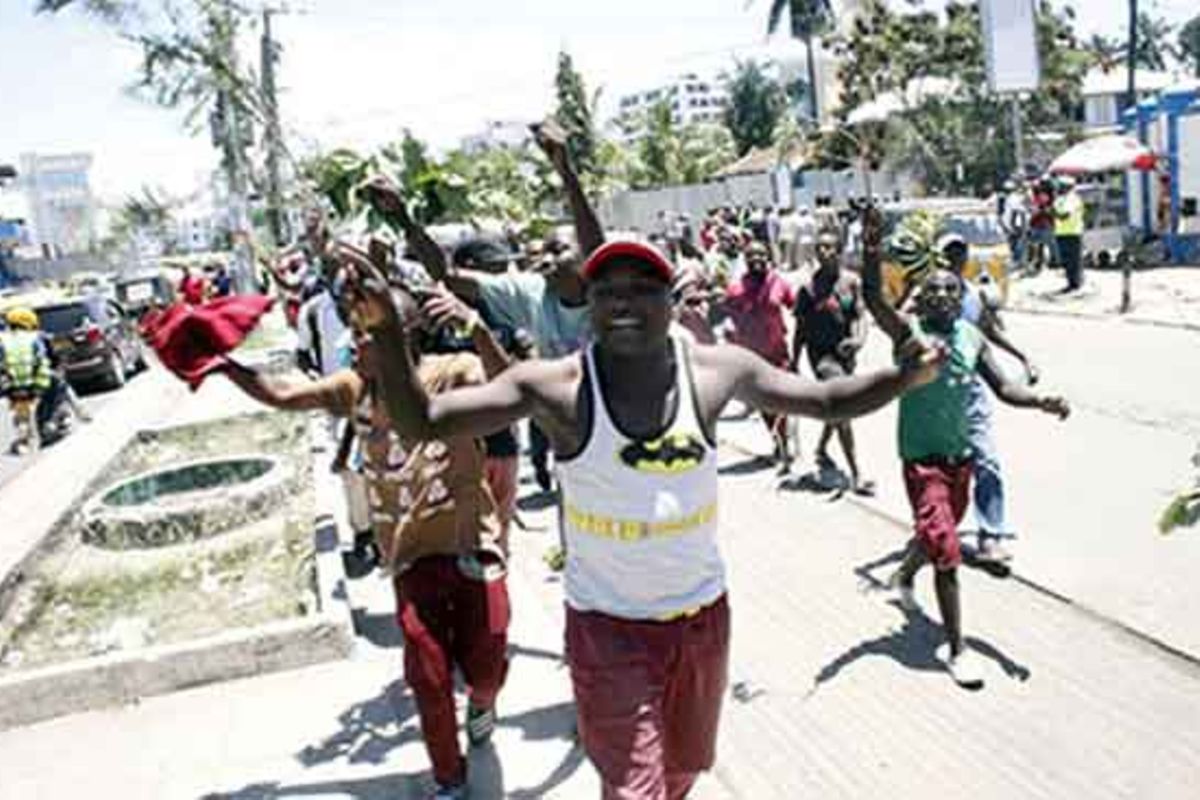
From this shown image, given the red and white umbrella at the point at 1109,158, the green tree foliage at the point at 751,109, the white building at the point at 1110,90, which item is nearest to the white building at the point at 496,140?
the red and white umbrella at the point at 1109,158

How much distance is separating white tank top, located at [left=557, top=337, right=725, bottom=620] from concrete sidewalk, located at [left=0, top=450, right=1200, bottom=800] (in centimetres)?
148

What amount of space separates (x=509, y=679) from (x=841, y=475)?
3.76 metres

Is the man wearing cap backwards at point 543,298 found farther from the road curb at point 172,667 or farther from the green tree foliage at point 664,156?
the green tree foliage at point 664,156

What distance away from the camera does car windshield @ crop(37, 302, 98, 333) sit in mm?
19500

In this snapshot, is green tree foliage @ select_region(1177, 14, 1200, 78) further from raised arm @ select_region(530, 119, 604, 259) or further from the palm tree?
raised arm @ select_region(530, 119, 604, 259)

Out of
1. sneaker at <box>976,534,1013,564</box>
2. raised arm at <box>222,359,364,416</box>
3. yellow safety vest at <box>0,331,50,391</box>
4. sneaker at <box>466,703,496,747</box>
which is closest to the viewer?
raised arm at <box>222,359,364,416</box>

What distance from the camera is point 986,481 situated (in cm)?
611

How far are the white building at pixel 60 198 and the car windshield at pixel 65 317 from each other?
4058 inches

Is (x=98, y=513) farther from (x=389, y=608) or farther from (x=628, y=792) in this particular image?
(x=628, y=792)

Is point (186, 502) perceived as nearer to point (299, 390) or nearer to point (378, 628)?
point (378, 628)

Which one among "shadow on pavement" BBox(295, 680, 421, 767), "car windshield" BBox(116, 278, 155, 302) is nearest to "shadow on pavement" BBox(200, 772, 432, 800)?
"shadow on pavement" BBox(295, 680, 421, 767)

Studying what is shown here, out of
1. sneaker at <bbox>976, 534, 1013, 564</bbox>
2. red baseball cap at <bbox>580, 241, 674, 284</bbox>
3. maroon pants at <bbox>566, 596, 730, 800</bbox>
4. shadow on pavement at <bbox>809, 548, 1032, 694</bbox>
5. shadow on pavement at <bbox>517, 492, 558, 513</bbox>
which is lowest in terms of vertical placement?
shadow on pavement at <bbox>517, 492, 558, 513</bbox>

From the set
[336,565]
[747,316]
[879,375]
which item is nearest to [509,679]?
[336,565]

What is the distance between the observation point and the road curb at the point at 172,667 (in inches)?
216
